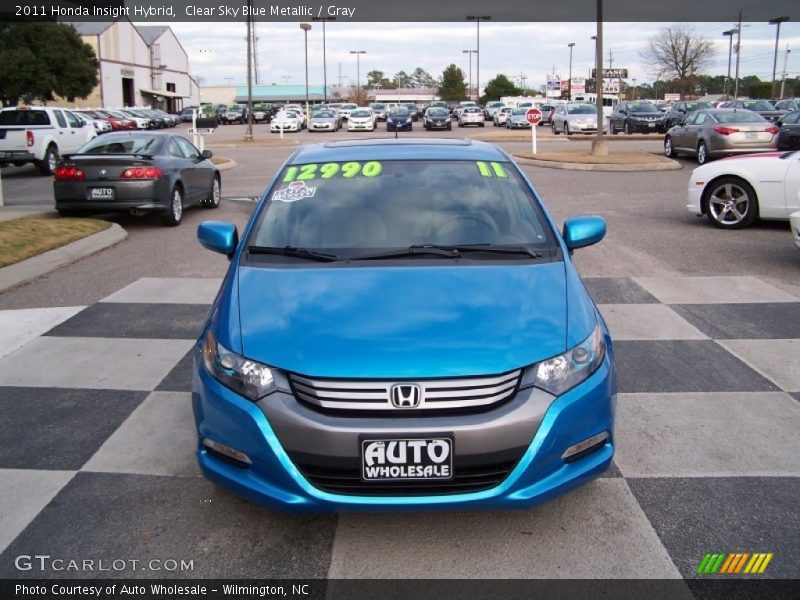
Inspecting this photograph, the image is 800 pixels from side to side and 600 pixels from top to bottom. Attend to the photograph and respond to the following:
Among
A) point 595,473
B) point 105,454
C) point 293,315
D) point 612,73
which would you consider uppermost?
point 612,73

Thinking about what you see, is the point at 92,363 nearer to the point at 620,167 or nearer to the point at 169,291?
the point at 169,291

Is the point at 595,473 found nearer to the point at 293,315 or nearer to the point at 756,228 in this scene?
the point at 293,315

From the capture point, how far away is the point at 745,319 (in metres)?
6.93

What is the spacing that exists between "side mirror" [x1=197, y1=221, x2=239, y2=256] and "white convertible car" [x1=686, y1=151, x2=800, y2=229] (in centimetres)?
849

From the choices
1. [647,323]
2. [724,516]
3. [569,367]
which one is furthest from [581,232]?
[647,323]

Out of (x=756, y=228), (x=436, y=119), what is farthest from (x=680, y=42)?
(x=756, y=228)

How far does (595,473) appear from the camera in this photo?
3.35 m

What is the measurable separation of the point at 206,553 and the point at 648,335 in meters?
4.33

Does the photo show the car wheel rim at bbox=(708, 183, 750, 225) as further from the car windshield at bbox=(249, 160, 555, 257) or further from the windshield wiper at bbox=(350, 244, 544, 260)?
the windshield wiper at bbox=(350, 244, 544, 260)

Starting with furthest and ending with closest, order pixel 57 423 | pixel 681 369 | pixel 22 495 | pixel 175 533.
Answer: pixel 681 369, pixel 57 423, pixel 22 495, pixel 175 533

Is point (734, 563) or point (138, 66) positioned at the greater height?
point (138, 66)

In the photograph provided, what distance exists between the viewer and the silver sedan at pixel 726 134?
19859mm

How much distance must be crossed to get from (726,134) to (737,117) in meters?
1.19

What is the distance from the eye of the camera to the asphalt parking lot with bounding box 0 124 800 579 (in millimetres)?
3359
